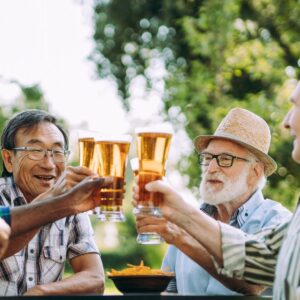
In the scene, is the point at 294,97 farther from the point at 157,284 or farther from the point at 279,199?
the point at 279,199

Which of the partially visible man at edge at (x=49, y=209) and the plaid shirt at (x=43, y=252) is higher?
the partially visible man at edge at (x=49, y=209)

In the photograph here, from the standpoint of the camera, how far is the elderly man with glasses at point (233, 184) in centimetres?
507

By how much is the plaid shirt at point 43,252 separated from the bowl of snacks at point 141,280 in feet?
2.49

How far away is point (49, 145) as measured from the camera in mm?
5227

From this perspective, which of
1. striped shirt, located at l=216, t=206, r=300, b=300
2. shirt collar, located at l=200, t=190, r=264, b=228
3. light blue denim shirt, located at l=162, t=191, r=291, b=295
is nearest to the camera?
striped shirt, located at l=216, t=206, r=300, b=300

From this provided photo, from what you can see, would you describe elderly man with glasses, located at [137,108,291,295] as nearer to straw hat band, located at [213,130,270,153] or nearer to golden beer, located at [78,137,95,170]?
straw hat band, located at [213,130,270,153]

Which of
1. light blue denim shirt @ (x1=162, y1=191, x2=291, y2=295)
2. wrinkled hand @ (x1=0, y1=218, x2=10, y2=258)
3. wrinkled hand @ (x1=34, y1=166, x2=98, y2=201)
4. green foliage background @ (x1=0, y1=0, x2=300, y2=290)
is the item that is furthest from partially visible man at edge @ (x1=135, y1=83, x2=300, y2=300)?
green foliage background @ (x1=0, y1=0, x2=300, y2=290)

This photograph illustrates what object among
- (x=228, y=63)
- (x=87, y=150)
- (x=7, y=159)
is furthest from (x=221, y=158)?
(x=228, y=63)

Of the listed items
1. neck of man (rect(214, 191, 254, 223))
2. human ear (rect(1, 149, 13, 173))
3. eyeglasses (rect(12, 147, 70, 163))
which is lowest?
neck of man (rect(214, 191, 254, 223))

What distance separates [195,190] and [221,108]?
4.09 feet

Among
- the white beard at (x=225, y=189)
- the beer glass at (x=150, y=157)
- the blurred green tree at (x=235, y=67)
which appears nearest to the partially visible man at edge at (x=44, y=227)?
the white beard at (x=225, y=189)

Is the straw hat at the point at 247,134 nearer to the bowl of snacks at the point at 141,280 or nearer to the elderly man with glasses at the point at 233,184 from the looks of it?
the elderly man with glasses at the point at 233,184

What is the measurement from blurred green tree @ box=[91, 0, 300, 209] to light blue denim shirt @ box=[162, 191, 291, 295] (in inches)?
324

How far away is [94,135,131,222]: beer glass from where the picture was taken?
3969 millimetres
